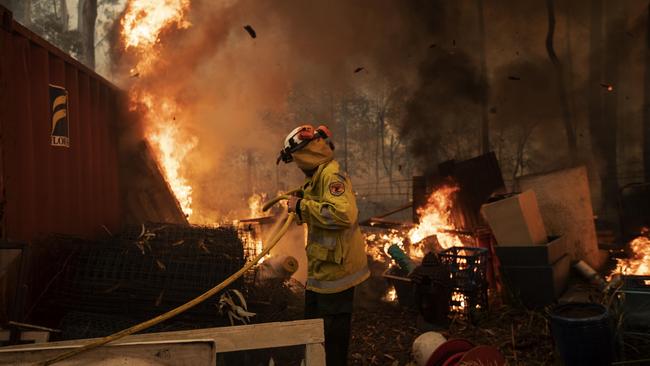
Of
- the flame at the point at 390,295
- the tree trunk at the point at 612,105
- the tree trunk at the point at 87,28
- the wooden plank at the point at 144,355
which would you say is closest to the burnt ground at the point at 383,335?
the flame at the point at 390,295

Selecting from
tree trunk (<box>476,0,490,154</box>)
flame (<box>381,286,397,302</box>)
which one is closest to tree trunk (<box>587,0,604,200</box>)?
tree trunk (<box>476,0,490,154</box>)

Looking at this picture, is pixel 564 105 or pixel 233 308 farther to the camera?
pixel 564 105

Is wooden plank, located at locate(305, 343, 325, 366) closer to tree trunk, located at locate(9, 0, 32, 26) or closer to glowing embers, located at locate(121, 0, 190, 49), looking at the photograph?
glowing embers, located at locate(121, 0, 190, 49)

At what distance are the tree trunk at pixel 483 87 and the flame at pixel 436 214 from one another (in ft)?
13.2

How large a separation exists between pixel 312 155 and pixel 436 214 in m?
5.27

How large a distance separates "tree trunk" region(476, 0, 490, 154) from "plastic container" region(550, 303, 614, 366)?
8620 mm

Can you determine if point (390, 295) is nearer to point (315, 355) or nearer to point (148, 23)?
point (315, 355)

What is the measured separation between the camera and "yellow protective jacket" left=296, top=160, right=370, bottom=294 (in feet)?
11.3

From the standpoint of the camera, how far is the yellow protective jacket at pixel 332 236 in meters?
3.45

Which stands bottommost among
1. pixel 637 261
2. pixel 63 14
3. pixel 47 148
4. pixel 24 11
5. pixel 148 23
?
pixel 637 261

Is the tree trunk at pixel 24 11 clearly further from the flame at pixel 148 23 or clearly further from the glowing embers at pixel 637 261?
the glowing embers at pixel 637 261

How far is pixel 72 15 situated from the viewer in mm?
20078

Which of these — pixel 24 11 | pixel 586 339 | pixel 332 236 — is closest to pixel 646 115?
pixel 586 339

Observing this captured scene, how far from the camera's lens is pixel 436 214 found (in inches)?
333
